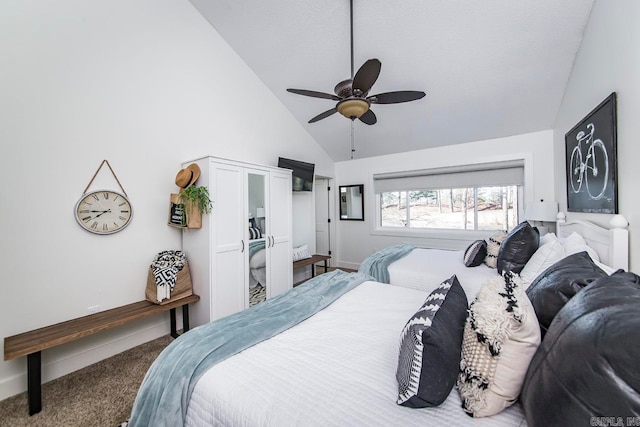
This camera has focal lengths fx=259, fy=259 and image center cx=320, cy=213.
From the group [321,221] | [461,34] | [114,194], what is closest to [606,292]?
[461,34]

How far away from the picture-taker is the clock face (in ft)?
7.08

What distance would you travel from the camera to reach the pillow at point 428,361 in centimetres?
83

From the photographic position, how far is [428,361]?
2.76 feet

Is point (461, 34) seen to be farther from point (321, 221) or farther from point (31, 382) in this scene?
point (31, 382)

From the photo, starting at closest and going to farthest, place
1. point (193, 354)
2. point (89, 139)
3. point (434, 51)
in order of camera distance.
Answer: point (193, 354) < point (89, 139) < point (434, 51)

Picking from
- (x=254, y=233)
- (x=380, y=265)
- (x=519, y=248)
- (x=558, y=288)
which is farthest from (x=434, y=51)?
(x=254, y=233)

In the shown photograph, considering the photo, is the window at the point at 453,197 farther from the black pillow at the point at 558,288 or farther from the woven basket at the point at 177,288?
the woven basket at the point at 177,288

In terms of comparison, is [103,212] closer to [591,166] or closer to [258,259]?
[258,259]

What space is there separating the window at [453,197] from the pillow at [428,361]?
3764mm

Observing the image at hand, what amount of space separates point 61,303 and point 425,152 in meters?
4.85

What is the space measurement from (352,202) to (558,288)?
4356 mm

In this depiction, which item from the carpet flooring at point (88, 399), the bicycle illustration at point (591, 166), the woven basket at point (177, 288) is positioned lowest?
the carpet flooring at point (88, 399)

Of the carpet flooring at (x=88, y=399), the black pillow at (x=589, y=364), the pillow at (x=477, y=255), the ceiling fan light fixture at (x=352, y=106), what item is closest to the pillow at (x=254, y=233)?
the carpet flooring at (x=88, y=399)

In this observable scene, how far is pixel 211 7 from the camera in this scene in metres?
2.82
